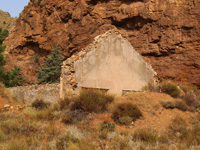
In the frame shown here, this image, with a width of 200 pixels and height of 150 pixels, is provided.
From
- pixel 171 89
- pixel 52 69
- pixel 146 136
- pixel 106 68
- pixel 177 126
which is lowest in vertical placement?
pixel 177 126

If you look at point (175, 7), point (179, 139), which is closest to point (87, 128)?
point (179, 139)

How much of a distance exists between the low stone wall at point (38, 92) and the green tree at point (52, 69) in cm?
531

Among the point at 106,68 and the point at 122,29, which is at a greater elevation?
the point at 122,29

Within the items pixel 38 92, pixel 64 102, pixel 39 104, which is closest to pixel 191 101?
pixel 64 102

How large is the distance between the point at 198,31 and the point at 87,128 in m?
10.6

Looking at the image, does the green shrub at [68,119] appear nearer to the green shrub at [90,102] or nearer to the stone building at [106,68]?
the green shrub at [90,102]

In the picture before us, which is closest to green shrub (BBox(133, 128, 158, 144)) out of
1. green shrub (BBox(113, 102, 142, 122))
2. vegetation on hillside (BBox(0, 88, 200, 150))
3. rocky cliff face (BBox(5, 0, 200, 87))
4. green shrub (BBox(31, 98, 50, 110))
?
vegetation on hillside (BBox(0, 88, 200, 150))

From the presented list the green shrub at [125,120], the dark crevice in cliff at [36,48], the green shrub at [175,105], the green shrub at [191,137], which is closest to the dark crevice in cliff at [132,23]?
the green shrub at [175,105]

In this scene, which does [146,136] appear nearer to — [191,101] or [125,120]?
[125,120]

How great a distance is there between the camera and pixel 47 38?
70.0 feet

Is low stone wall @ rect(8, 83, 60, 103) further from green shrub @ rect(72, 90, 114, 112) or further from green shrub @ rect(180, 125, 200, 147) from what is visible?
green shrub @ rect(180, 125, 200, 147)

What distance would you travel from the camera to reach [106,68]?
10312 mm

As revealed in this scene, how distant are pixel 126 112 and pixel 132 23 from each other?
35.6ft

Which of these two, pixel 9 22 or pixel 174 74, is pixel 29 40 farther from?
pixel 9 22
